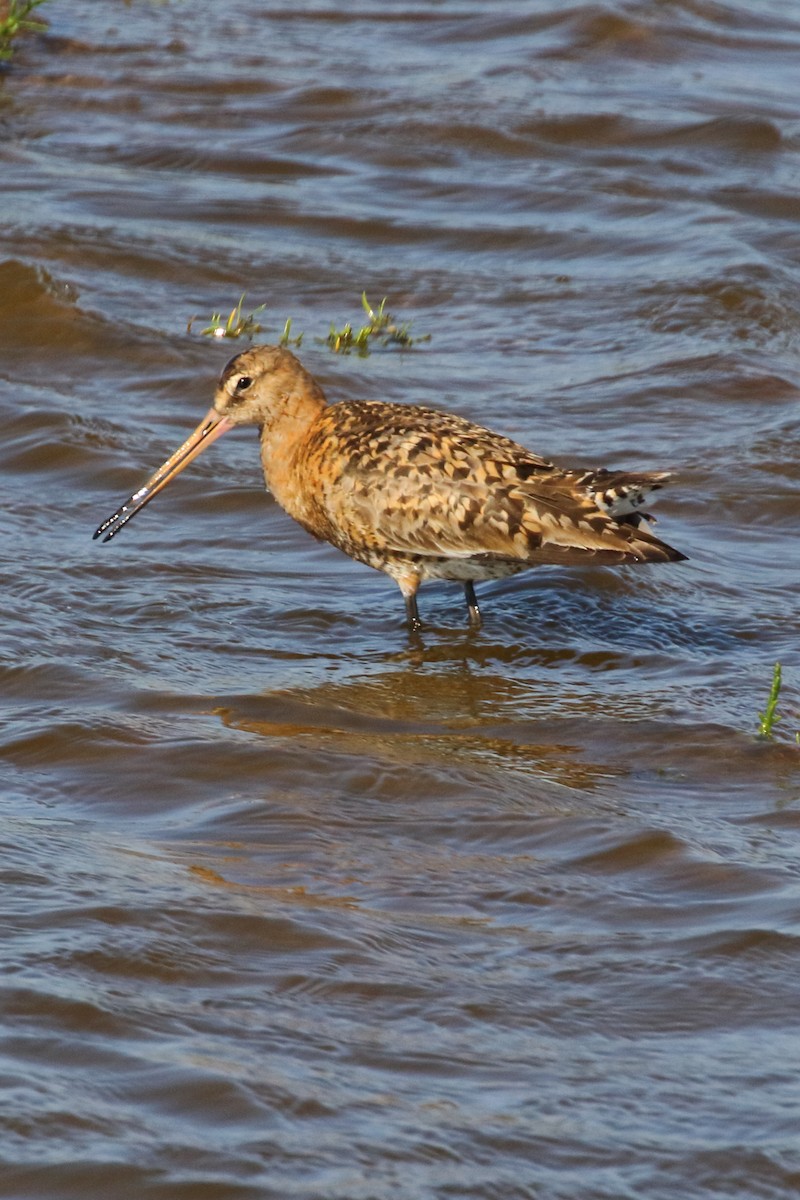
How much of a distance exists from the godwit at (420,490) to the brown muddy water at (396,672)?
0.37 metres

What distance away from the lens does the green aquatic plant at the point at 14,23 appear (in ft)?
45.0

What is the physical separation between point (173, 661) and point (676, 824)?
7.00 ft

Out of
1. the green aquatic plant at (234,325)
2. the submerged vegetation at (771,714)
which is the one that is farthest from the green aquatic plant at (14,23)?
the submerged vegetation at (771,714)

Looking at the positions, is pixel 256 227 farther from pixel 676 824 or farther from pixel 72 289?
pixel 676 824

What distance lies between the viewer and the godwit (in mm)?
7285

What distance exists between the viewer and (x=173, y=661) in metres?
7.16

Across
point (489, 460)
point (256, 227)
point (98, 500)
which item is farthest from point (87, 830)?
point (256, 227)

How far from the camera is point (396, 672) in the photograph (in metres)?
7.34

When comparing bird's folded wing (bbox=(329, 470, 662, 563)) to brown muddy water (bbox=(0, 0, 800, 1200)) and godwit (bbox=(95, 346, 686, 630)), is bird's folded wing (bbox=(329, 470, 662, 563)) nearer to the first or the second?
godwit (bbox=(95, 346, 686, 630))

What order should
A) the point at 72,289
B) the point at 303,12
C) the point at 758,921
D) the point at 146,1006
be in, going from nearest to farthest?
the point at 146,1006 < the point at 758,921 < the point at 72,289 < the point at 303,12

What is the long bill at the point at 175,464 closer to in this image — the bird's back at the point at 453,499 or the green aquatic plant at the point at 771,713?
the bird's back at the point at 453,499

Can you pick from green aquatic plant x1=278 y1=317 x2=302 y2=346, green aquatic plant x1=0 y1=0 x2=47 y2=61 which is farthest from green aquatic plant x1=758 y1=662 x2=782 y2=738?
green aquatic plant x1=0 y1=0 x2=47 y2=61

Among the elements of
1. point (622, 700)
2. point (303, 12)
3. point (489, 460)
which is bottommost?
point (622, 700)

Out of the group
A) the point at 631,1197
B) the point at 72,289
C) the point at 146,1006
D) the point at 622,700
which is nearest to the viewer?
the point at 631,1197
